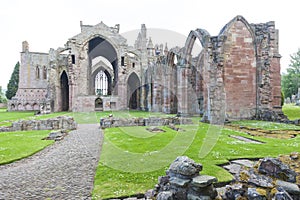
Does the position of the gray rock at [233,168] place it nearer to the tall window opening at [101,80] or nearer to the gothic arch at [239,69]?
the gothic arch at [239,69]

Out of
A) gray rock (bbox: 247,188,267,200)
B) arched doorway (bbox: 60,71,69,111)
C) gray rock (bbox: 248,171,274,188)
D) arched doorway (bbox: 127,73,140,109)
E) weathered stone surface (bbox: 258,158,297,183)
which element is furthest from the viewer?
arched doorway (bbox: 127,73,140,109)

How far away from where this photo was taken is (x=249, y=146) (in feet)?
24.9

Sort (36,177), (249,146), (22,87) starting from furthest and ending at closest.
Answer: (22,87) < (249,146) < (36,177)

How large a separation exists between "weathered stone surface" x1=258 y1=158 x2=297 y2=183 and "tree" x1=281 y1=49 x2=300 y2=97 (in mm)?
44835

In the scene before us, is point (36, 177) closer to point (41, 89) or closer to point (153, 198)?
point (153, 198)

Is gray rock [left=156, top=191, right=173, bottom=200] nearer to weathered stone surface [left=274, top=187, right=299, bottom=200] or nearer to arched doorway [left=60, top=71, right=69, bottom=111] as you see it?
weathered stone surface [left=274, top=187, right=299, bottom=200]

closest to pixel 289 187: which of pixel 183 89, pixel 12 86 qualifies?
pixel 183 89

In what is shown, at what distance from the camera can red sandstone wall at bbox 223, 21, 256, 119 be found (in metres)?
16.2

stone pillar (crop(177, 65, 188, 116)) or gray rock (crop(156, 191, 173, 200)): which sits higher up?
stone pillar (crop(177, 65, 188, 116))

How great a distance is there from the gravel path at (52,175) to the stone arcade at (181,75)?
9598 millimetres

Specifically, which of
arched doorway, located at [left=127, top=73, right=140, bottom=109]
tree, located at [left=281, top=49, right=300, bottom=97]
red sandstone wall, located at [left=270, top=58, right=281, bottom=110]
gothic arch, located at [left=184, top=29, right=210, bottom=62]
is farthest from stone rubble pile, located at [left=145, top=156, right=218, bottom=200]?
tree, located at [left=281, top=49, right=300, bottom=97]

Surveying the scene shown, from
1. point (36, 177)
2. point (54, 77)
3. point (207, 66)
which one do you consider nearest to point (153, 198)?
point (36, 177)

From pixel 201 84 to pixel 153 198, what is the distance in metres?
18.9

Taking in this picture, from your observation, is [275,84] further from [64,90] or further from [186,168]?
[64,90]
